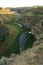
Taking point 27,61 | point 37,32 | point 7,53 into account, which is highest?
point 27,61

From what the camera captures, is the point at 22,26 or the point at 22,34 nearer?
the point at 22,34

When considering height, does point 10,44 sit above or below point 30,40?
above

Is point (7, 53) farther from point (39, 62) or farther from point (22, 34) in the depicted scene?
point (39, 62)

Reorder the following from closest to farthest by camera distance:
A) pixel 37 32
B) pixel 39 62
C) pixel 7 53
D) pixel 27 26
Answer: pixel 39 62 < pixel 7 53 < pixel 37 32 < pixel 27 26

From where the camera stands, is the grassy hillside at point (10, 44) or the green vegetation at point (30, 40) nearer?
the grassy hillside at point (10, 44)

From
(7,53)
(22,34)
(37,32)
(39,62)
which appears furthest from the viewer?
(22,34)

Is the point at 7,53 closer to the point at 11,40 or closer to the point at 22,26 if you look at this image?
the point at 11,40

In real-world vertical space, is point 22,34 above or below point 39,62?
below

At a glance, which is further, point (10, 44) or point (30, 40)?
point (30, 40)

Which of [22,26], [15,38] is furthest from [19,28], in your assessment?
[15,38]

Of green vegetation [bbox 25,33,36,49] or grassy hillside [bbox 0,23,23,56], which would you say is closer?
grassy hillside [bbox 0,23,23,56]
